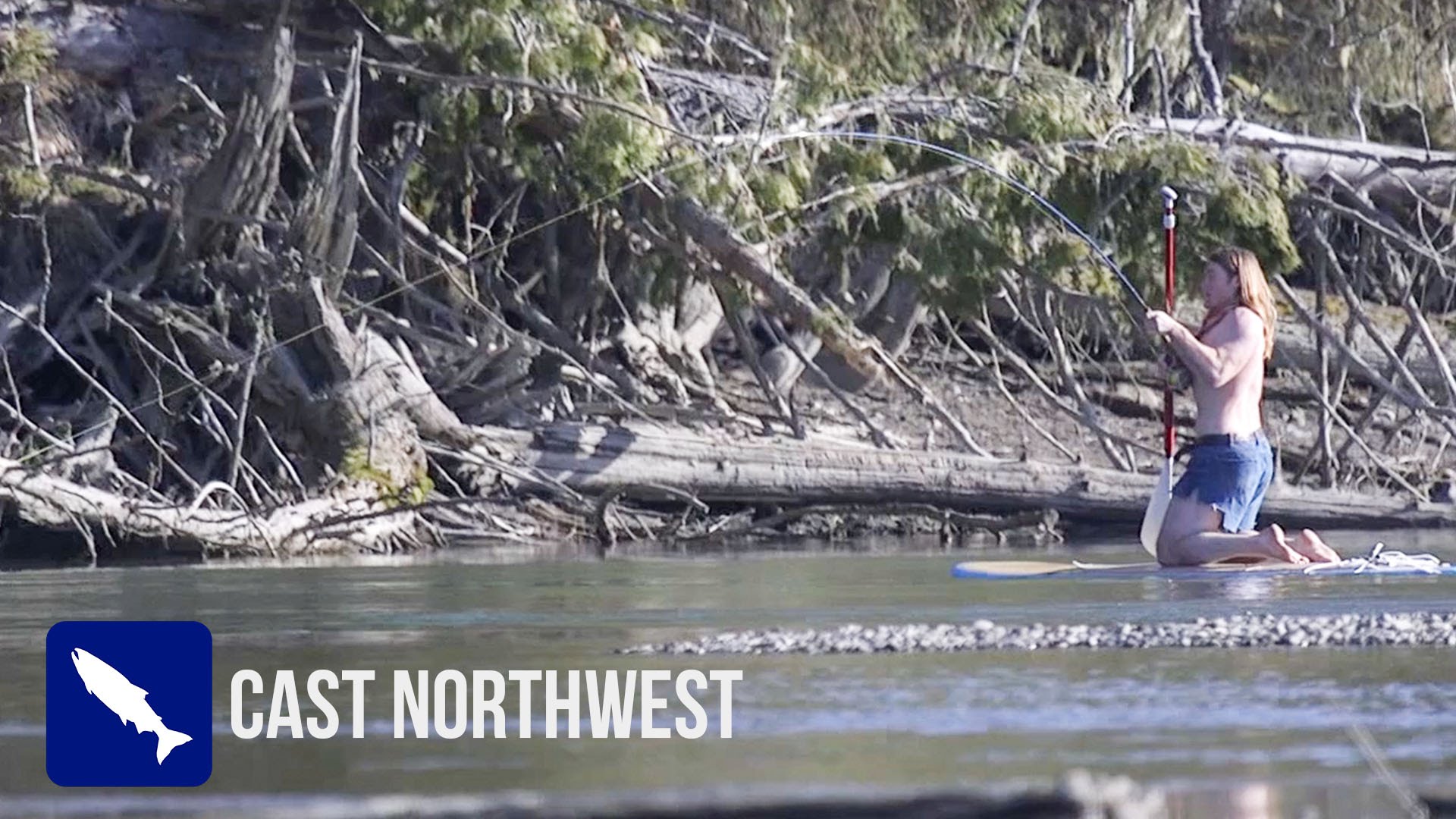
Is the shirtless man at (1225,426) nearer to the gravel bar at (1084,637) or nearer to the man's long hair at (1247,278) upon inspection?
the man's long hair at (1247,278)

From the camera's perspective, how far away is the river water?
194 inches

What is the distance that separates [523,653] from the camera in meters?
7.39

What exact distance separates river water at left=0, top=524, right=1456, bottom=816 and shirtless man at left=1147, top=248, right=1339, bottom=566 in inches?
10.5

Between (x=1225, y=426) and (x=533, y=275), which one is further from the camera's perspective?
(x=533, y=275)

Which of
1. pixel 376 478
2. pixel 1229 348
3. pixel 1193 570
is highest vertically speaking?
pixel 1229 348

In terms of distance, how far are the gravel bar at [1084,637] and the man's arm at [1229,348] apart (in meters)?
2.71

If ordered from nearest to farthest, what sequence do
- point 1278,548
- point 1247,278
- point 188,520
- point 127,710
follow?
point 127,710
point 1278,548
point 1247,278
point 188,520

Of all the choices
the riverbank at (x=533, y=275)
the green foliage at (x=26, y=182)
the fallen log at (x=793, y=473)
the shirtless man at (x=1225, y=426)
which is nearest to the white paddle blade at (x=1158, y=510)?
the shirtless man at (x=1225, y=426)

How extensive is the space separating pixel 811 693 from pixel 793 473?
7.89 m

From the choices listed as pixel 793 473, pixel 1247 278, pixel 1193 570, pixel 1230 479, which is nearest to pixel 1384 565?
pixel 1193 570

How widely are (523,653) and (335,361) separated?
6733mm

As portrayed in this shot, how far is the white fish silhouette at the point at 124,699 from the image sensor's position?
18.8 feet

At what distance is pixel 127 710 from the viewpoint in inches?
233

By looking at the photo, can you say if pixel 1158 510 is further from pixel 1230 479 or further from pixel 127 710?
pixel 127 710
